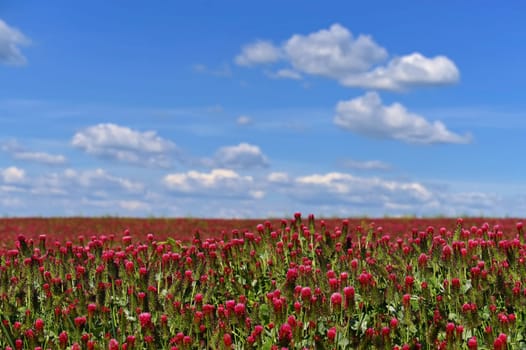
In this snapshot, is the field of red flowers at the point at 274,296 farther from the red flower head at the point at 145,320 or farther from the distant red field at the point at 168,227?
the distant red field at the point at 168,227

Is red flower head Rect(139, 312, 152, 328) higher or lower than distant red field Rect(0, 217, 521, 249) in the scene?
lower

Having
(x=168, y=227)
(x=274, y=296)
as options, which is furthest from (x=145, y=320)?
(x=168, y=227)

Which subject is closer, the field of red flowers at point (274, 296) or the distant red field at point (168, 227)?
the field of red flowers at point (274, 296)

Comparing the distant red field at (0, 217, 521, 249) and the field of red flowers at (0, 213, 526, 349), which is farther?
the distant red field at (0, 217, 521, 249)

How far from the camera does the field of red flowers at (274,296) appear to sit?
4.30m

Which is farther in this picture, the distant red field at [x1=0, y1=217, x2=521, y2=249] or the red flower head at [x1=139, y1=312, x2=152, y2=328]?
the distant red field at [x1=0, y1=217, x2=521, y2=249]

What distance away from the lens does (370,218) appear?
1867 cm

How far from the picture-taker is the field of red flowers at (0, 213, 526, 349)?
4.30 m

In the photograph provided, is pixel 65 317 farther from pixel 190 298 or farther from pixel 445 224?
pixel 445 224

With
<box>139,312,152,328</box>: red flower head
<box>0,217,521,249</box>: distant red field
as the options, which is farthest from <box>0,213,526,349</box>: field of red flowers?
<box>0,217,521,249</box>: distant red field

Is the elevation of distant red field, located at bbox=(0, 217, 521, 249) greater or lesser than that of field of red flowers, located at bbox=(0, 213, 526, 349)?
greater

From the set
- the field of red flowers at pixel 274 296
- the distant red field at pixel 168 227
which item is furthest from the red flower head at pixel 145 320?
the distant red field at pixel 168 227

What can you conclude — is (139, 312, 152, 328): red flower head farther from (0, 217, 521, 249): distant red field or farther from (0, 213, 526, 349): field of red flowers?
(0, 217, 521, 249): distant red field

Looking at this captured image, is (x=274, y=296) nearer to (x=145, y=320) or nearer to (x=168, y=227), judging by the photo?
(x=145, y=320)
